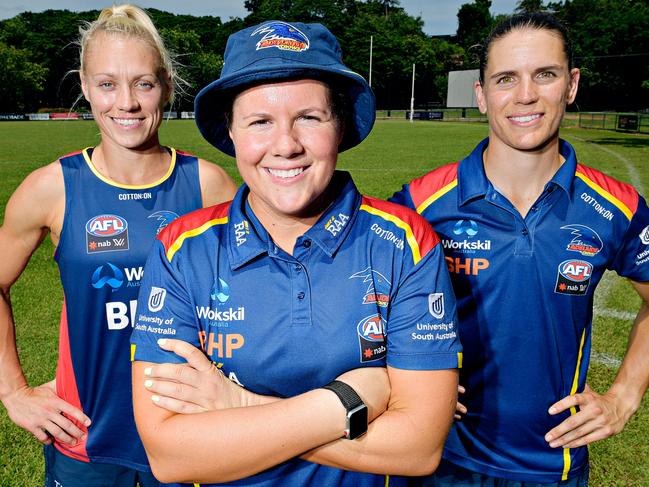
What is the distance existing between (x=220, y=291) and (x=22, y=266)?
60.5 inches

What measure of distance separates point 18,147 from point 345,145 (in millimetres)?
27881

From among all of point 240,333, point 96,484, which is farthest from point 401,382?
point 96,484

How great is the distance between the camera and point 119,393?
283 cm

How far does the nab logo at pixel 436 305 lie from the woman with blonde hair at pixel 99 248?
1501 millimetres

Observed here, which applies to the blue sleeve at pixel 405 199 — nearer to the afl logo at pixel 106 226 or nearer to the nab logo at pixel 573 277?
the nab logo at pixel 573 277

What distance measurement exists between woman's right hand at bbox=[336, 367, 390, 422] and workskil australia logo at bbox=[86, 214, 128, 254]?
4.73 ft

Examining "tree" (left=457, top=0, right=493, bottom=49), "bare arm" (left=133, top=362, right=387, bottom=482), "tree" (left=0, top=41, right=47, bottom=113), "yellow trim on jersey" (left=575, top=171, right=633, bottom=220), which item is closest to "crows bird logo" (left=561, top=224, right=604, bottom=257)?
"yellow trim on jersey" (left=575, top=171, right=633, bottom=220)

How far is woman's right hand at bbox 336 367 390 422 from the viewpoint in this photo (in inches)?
74.5

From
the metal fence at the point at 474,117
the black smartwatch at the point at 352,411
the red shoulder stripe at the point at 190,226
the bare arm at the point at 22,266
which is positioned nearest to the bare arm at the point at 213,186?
the bare arm at the point at 22,266

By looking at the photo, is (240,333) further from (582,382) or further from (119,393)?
(582,382)

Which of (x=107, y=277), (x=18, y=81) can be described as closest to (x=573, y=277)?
(x=107, y=277)

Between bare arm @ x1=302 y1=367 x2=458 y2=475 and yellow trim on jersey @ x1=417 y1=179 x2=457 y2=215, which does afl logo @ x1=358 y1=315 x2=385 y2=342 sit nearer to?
bare arm @ x1=302 y1=367 x2=458 y2=475

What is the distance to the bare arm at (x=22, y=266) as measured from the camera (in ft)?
9.27

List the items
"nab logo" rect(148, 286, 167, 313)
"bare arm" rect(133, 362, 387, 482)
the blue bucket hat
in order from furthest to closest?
1. "nab logo" rect(148, 286, 167, 313)
2. the blue bucket hat
3. "bare arm" rect(133, 362, 387, 482)
